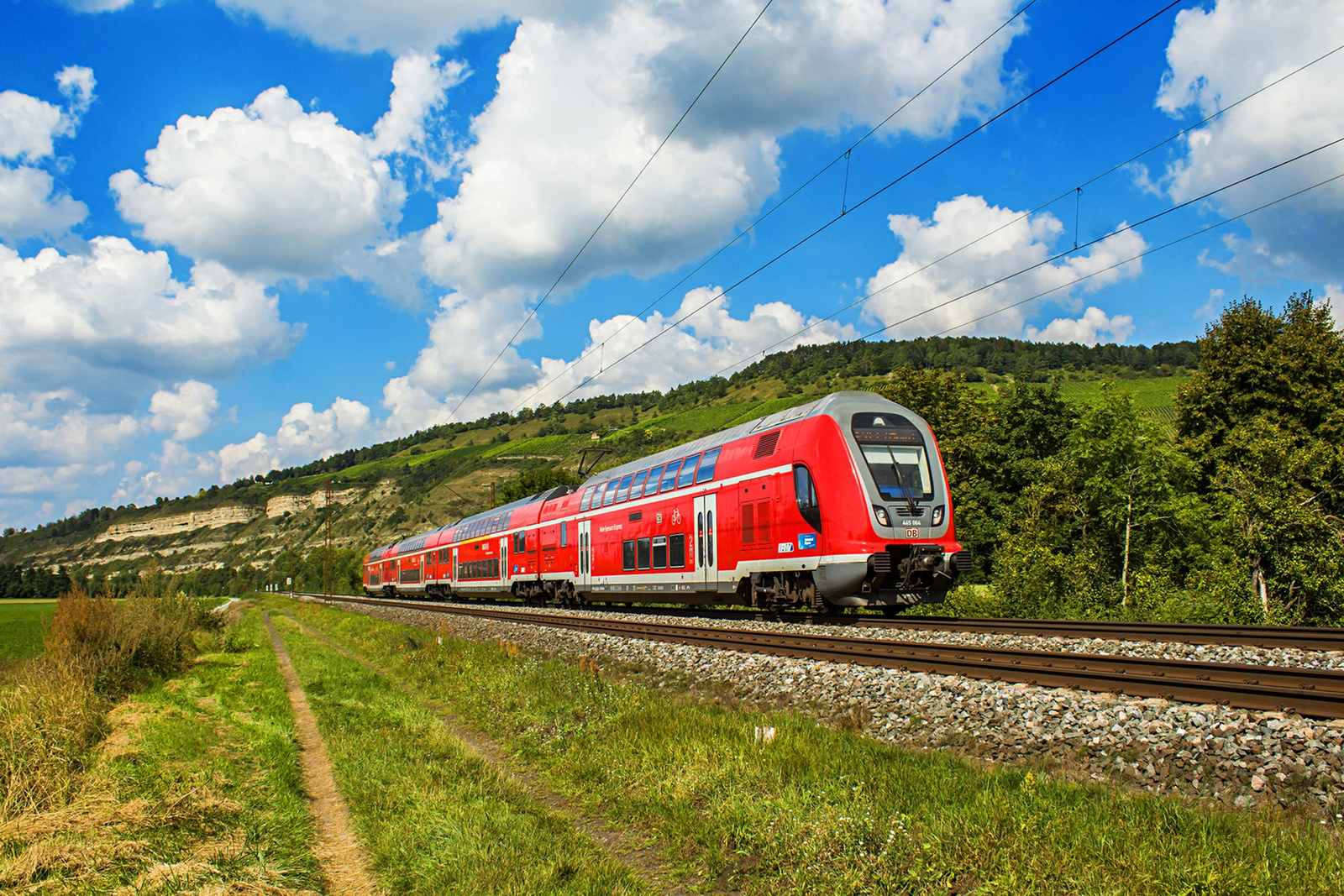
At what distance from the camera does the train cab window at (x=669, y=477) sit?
846 inches

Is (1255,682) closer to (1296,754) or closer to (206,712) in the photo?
(1296,754)

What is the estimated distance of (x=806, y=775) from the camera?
5.97 m

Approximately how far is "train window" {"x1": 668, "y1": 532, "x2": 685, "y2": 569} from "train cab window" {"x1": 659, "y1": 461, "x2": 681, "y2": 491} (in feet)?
4.82

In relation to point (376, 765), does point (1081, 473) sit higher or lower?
higher

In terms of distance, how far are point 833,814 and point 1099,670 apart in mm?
5329

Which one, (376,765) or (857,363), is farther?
(857,363)

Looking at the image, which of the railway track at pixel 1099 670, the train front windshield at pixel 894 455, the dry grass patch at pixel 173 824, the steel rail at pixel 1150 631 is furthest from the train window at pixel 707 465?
the dry grass patch at pixel 173 824

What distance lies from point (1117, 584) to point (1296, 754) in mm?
23012

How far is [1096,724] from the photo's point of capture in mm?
6648

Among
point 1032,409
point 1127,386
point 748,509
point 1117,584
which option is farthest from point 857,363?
point 748,509

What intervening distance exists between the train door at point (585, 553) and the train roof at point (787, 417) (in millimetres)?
3933

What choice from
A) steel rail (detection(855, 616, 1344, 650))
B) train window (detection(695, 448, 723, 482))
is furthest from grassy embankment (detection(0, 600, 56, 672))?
steel rail (detection(855, 616, 1344, 650))

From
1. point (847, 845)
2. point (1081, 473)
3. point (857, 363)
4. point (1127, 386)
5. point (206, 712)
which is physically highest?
point (857, 363)

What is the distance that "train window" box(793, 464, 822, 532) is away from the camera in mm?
15477
